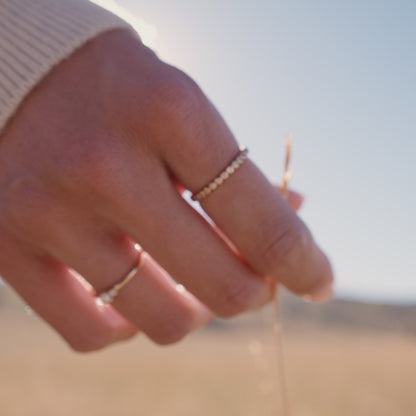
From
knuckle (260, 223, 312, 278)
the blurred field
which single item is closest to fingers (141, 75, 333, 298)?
knuckle (260, 223, 312, 278)

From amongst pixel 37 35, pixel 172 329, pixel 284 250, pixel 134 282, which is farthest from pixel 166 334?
pixel 37 35

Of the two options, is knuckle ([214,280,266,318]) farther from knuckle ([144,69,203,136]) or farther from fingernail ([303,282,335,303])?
knuckle ([144,69,203,136])

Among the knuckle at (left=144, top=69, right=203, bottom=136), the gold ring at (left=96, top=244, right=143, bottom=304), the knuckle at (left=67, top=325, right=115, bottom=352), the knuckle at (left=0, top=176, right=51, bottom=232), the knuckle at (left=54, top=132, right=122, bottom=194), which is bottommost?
the knuckle at (left=67, top=325, right=115, bottom=352)

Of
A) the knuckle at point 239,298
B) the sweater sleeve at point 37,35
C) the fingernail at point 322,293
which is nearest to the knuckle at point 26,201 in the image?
the sweater sleeve at point 37,35

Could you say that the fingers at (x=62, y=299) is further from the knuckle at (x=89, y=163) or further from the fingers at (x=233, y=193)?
the fingers at (x=233, y=193)

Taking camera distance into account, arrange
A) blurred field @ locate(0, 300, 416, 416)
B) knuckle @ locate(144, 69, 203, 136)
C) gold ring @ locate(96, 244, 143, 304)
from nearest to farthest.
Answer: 1. knuckle @ locate(144, 69, 203, 136)
2. gold ring @ locate(96, 244, 143, 304)
3. blurred field @ locate(0, 300, 416, 416)

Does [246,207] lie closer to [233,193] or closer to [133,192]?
[233,193]

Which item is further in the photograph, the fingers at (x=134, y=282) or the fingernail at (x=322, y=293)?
the fingernail at (x=322, y=293)

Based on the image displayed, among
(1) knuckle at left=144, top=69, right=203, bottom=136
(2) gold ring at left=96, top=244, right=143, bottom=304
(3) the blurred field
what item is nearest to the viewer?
(1) knuckle at left=144, top=69, right=203, bottom=136

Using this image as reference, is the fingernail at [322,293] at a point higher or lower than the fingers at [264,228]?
lower
